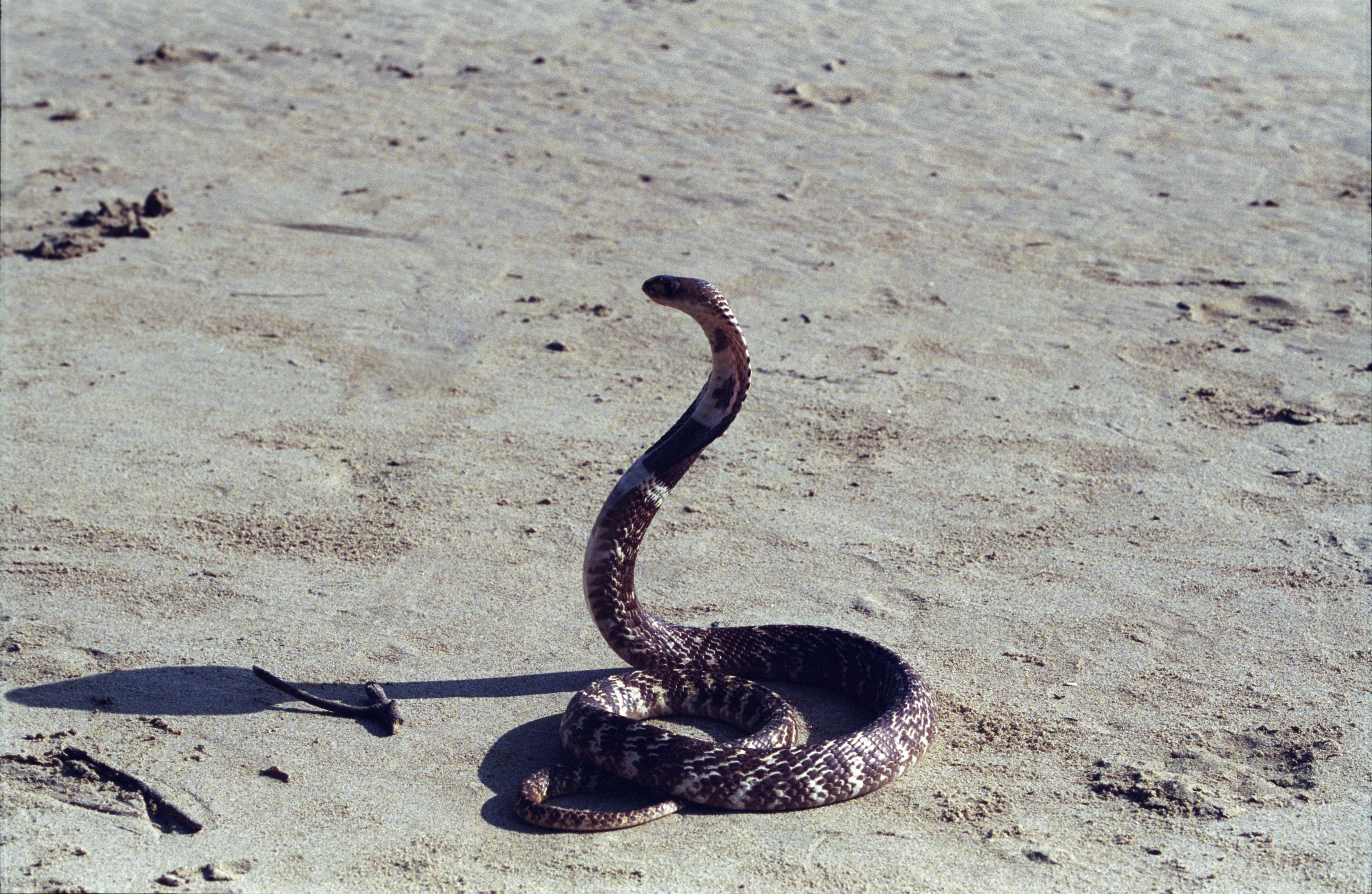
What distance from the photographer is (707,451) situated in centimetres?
707

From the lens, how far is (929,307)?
8688 millimetres

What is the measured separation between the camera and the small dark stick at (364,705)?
475 centimetres

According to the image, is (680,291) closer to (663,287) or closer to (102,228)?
(663,287)

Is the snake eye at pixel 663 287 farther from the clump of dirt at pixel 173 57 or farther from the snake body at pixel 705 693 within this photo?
the clump of dirt at pixel 173 57

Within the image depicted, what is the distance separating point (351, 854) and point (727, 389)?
185 centimetres

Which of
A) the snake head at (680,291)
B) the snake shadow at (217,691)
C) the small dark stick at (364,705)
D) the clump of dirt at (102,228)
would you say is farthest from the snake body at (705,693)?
the clump of dirt at (102,228)

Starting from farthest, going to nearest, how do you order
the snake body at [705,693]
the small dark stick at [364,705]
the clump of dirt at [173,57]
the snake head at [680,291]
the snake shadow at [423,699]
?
the clump of dirt at [173,57]
the small dark stick at [364,705]
the snake shadow at [423,699]
the snake head at [680,291]
the snake body at [705,693]

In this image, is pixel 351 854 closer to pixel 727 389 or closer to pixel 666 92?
pixel 727 389

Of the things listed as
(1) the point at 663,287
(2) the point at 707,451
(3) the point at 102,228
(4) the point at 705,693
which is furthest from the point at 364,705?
(3) the point at 102,228

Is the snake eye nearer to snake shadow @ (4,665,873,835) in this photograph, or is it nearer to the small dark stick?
snake shadow @ (4,665,873,835)

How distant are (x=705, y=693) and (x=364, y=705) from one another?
118 cm

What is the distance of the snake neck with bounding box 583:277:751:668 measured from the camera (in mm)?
4555

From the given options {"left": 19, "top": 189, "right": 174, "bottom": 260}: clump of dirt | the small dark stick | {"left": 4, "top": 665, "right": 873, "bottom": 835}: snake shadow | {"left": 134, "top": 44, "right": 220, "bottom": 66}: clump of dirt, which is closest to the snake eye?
{"left": 4, "top": 665, "right": 873, "bottom": 835}: snake shadow

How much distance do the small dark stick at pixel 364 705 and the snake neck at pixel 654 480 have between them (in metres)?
0.74
